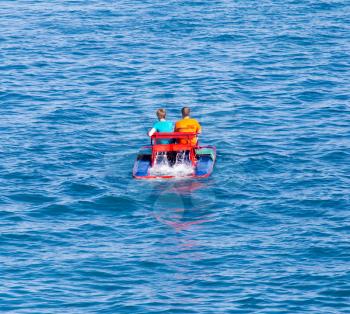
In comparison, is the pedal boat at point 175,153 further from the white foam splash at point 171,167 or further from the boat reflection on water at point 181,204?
the boat reflection on water at point 181,204

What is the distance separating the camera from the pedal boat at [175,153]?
3119cm

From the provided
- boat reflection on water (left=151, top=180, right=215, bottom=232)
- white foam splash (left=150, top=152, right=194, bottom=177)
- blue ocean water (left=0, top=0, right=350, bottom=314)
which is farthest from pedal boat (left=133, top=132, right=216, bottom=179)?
boat reflection on water (left=151, top=180, right=215, bottom=232)

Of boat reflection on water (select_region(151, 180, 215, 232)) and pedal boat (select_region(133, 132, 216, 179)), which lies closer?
boat reflection on water (select_region(151, 180, 215, 232))

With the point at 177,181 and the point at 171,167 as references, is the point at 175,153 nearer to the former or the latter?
the point at 171,167

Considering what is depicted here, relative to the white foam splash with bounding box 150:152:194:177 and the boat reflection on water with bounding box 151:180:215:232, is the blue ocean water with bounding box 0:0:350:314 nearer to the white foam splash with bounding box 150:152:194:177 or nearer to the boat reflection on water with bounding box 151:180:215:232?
the boat reflection on water with bounding box 151:180:215:232

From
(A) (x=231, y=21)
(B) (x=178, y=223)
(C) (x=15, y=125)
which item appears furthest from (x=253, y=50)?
(B) (x=178, y=223)

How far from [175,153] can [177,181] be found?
5.09 feet

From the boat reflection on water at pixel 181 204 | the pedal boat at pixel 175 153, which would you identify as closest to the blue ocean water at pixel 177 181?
the boat reflection on water at pixel 181 204

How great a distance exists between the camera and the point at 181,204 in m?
29.2

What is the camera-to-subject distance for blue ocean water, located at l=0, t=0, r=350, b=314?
24500mm

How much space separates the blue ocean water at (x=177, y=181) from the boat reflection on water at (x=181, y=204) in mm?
67

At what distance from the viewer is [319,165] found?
32.5 m

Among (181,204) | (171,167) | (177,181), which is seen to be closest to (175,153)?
(171,167)

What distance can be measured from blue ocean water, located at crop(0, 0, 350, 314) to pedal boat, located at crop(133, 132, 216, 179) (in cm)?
35
